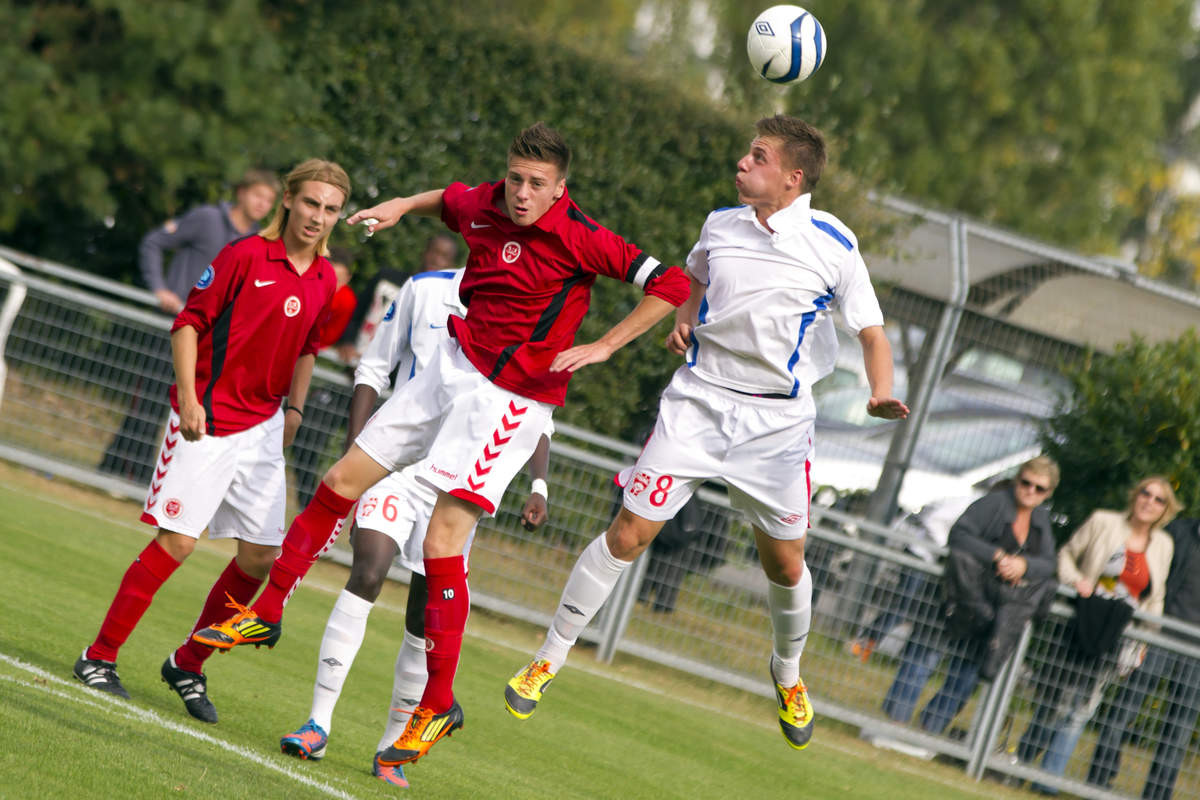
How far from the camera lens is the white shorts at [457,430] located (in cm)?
567

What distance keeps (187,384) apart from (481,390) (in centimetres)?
125

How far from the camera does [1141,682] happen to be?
33.5 ft

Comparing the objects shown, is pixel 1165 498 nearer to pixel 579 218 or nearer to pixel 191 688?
pixel 579 218

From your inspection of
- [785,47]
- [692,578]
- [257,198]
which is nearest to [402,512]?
[785,47]

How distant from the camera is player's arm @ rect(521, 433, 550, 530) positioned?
20.4ft

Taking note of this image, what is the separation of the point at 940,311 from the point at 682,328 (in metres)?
7.46

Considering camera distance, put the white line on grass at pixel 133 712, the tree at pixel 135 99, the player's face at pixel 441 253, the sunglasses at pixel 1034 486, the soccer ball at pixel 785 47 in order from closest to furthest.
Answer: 1. the white line on grass at pixel 133 712
2. the soccer ball at pixel 785 47
3. the player's face at pixel 441 253
4. the sunglasses at pixel 1034 486
5. the tree at pixel 135 99

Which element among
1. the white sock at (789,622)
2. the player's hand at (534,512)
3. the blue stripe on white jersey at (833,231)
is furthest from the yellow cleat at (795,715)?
the blue stripe on white jersey at (833,231)

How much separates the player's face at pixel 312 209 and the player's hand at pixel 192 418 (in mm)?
863

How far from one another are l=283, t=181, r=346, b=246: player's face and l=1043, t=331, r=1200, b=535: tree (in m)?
8.04

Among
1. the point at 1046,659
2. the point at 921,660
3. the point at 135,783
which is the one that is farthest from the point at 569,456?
the point at 135,783

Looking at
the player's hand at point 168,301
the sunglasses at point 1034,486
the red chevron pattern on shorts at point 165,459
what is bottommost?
the red chevron pattern on shorts at point 165,459

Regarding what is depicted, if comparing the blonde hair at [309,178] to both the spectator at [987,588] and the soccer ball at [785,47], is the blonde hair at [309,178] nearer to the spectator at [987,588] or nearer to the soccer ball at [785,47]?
the soccer ball at [785,47]

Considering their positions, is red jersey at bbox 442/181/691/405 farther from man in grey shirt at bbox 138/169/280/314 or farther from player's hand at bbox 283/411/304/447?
man in grey shirt at bbox 138/169/280/314
